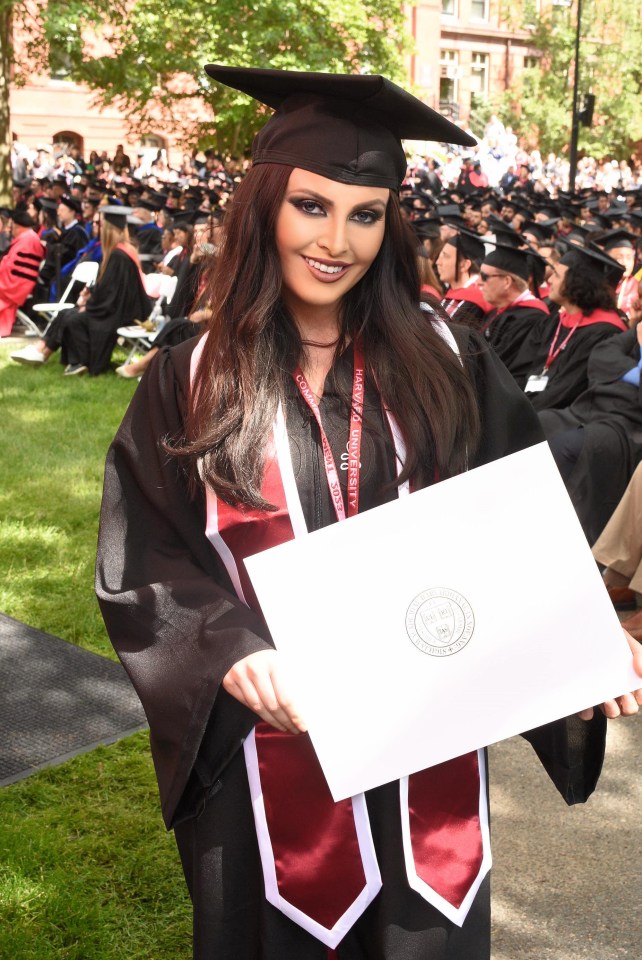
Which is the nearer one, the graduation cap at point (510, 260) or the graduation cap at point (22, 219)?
the graduation cap at point (510, 260)

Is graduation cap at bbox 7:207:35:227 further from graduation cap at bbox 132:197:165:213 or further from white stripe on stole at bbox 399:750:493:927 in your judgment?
white stripe on stole at bbox 399:750:493:927

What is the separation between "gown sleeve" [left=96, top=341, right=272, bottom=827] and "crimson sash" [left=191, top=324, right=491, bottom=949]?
0.06 meters


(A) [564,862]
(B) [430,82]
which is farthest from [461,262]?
(B) [430,82]

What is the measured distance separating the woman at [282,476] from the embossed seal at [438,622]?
23cm

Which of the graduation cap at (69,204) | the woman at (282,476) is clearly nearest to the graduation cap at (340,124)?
the woman at (282,476)

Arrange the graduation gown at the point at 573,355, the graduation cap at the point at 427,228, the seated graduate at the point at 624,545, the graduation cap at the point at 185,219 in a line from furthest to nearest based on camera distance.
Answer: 1. the graduation cap at the point at 185,219
2. the graduation cap at the point at 427,228
3. the graduation gown at the point at 573,355
4. the seated graduate at the point at 624,545

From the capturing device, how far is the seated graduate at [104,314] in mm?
10852

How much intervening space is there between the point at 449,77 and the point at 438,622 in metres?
54.7

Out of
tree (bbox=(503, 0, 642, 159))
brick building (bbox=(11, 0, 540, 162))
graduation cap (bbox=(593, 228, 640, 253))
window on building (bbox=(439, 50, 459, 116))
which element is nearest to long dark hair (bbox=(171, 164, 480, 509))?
graduation cap (bbox=(593, 228, 640, 253))

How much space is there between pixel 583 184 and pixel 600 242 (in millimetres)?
21950

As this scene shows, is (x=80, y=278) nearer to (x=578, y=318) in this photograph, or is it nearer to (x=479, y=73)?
(x=578, y=318)

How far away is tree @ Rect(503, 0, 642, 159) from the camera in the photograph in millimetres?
45656

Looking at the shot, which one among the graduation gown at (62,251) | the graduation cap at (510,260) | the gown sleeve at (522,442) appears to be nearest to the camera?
the gown sleeve at (522,442)

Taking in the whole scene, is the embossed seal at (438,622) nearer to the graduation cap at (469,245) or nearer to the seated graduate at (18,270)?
the graduation cap at (469,245)
